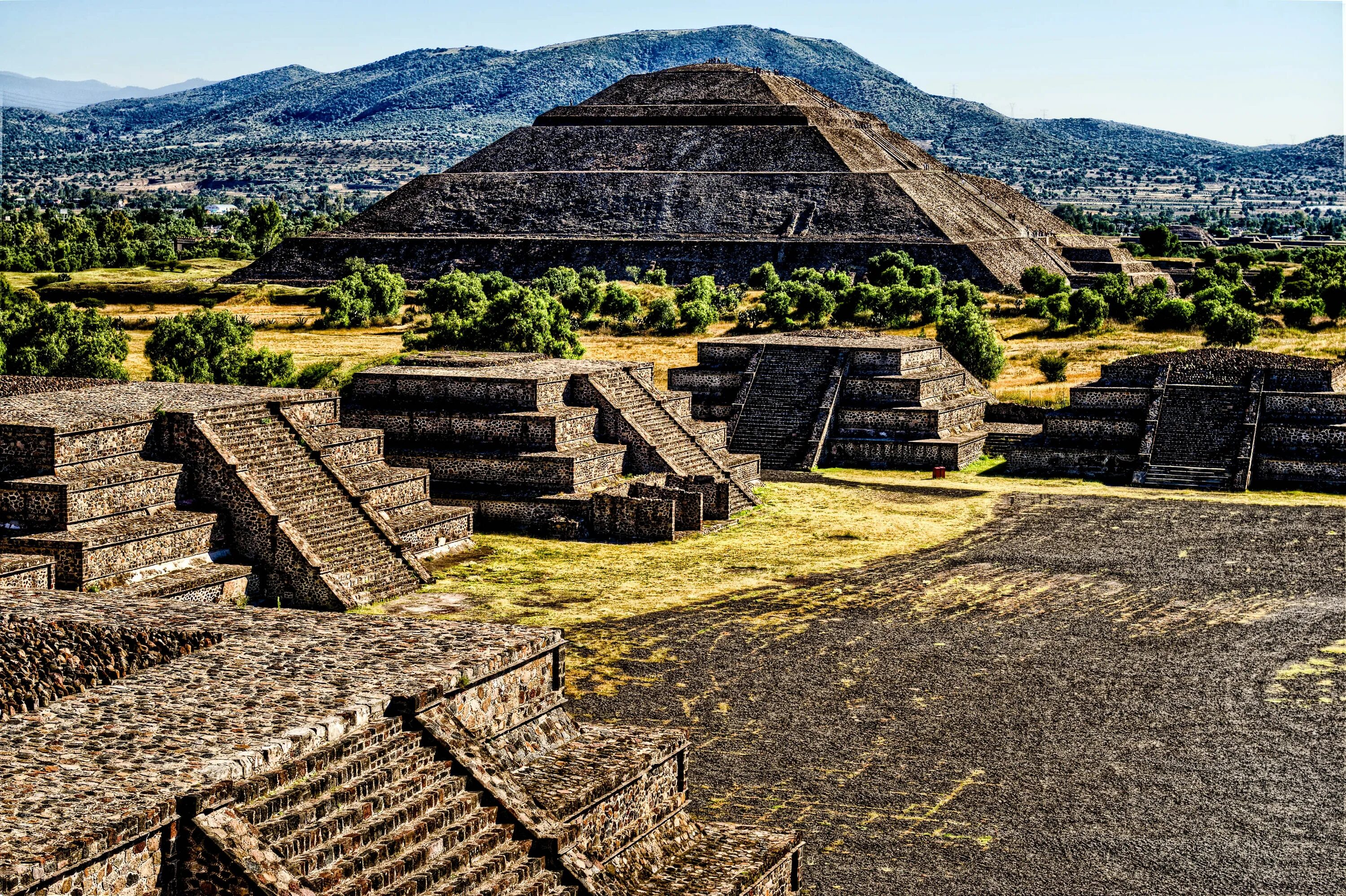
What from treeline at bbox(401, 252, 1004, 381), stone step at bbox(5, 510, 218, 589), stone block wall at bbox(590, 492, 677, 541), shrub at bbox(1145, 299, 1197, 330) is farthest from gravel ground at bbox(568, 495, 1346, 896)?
shrub at bbox(1145, 299, 1197, 330)

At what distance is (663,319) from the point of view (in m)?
66.4

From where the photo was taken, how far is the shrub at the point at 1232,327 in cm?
6016

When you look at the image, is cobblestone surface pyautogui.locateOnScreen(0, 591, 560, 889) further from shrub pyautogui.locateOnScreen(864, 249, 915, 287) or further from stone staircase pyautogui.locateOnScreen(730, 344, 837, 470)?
shrub pyautogui.locateOnScreen(864, 249, 915, 287)

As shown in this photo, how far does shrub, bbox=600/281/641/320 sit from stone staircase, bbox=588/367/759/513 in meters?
28.5

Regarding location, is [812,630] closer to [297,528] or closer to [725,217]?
[297,528]

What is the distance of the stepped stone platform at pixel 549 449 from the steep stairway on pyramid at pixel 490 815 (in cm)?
1647

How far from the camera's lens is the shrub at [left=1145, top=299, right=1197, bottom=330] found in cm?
6569

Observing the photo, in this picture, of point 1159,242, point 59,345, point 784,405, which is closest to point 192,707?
point 784,405

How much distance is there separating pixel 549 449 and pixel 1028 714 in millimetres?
15615

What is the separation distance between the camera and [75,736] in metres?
13.3

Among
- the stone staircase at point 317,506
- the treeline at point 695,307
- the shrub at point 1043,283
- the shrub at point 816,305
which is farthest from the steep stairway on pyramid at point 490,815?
the shrub at point 1043,283

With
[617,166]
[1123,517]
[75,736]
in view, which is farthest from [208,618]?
[617,166]

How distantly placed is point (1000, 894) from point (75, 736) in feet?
28.3

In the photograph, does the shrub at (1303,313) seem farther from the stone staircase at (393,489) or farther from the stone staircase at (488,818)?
the stone staircase at (488,818)
